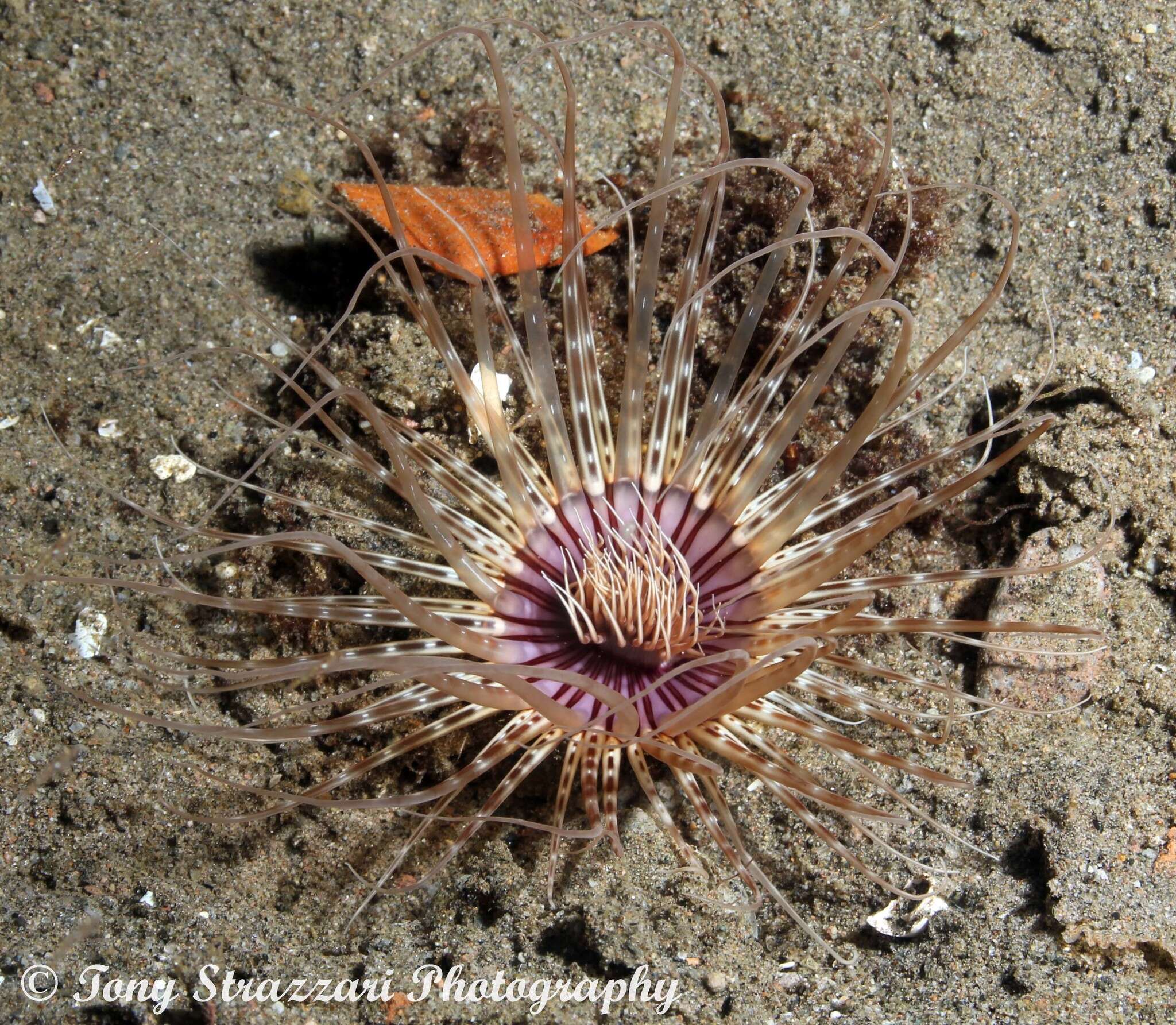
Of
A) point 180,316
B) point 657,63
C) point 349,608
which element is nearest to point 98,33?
point 180,316

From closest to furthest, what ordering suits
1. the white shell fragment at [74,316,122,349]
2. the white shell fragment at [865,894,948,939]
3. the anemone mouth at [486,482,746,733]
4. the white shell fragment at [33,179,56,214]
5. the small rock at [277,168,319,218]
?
the white shell fragment at [865,894,948,939]
the anemone mouth at [486,482,746,733]
the white shell fragment at [74,316,122,349]
the white shell fragment at [33,179,56,214]
the small rock at [277,168,319,218]

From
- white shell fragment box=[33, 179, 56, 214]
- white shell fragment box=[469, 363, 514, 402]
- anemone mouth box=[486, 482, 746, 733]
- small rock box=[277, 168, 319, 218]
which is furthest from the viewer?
small rock box=[277, 168, 319, 218]

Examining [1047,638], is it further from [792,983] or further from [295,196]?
[295,196]

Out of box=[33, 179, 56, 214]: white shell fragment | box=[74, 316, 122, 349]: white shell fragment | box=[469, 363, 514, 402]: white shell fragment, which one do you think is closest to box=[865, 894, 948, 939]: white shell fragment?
box=[469, 363, 514, 402]: white shell fragment

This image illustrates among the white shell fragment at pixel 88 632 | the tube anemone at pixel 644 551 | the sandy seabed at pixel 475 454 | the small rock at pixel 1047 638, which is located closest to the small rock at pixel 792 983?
the sandy seabed at pixel 475 454

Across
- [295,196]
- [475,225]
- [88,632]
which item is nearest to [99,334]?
[295,196]

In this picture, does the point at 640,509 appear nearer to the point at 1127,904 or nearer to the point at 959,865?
the point at 959,865

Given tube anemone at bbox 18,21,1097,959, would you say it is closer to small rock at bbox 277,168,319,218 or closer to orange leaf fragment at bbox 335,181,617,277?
orange leaf fragment at bbox 335,181,617,277
